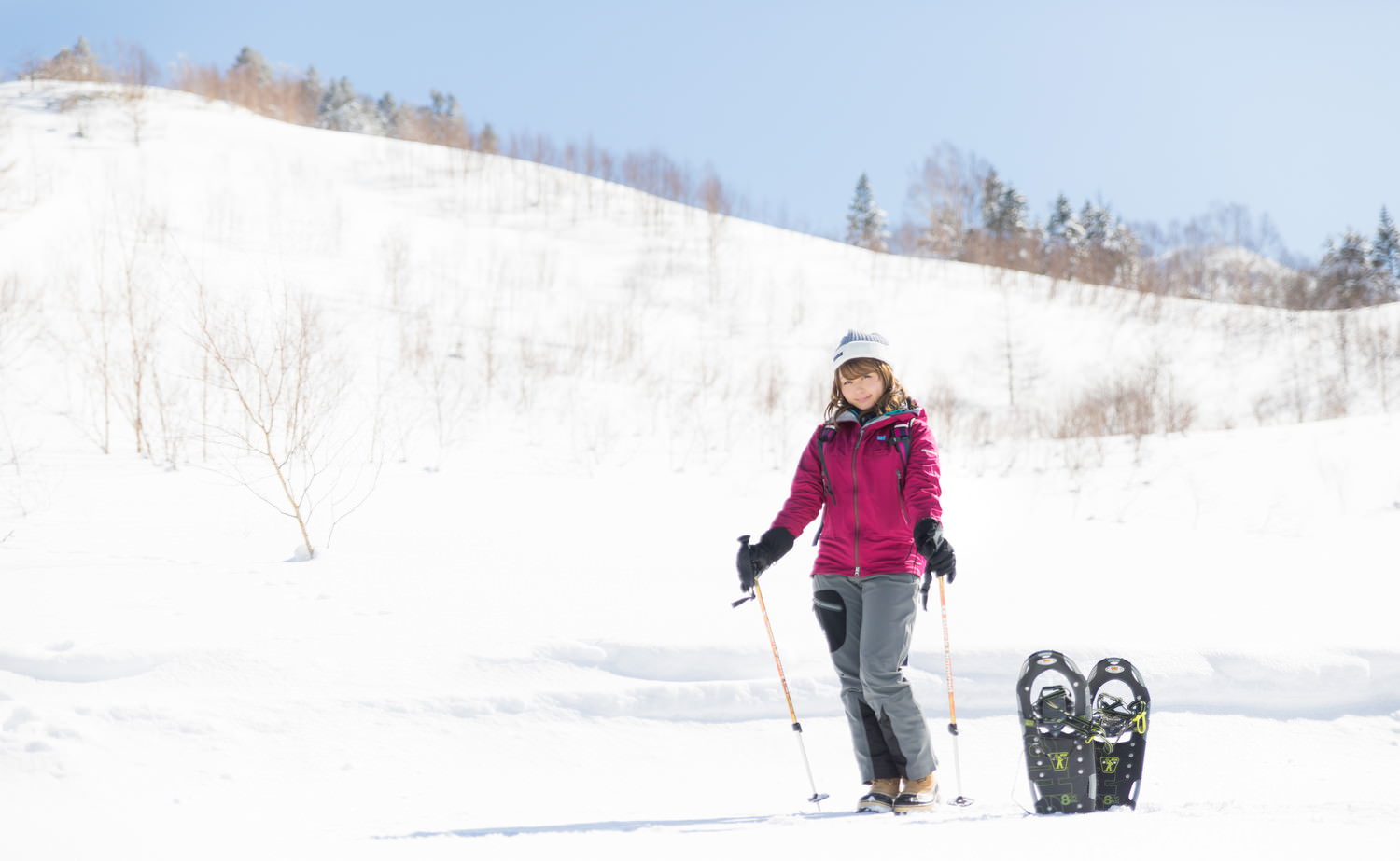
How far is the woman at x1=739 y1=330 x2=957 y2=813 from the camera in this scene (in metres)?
3.06

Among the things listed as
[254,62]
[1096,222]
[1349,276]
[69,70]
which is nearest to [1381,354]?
[1349,276]

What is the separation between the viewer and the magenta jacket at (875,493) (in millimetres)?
3031

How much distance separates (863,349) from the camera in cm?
317

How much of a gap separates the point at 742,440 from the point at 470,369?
6.10 metres

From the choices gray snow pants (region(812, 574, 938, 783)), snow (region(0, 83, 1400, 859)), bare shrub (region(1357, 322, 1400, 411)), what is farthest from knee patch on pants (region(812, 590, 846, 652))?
bare shrub (region(1357, 322, 1400, 411))

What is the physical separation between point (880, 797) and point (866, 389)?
1.54 meters

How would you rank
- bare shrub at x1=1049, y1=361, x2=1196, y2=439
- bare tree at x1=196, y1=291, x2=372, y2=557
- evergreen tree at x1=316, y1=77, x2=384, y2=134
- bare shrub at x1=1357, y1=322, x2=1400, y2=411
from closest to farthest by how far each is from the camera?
bare tree at x1=196, y1=291, x2=372, y2=557 < bare shrub at x1=1049, y1=361, x2=1196, y2=439 < bare shrub at x1=1357, y1=322, x2=1400, y2=411 < evergreen tree at x1=316, y1=77, x2=384, y2=134

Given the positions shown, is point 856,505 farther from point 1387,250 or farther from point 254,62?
point 254,62

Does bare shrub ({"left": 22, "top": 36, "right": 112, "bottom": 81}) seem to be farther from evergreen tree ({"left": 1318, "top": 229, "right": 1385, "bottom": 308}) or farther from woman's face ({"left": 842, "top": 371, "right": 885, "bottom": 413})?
evergreen tree ({"left": 1318, "top": 229, "right": 1385, "bottom": 308})

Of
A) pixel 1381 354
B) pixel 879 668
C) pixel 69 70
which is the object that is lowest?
pixel 879 668

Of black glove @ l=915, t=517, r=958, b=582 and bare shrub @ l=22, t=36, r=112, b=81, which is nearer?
black glove @ l=915, t=517, r=958, b=582

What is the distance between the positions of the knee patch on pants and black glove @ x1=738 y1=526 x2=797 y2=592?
0.25 meters

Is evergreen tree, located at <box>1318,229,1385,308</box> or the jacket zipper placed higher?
evergreen tree, located at <box>1318,229,1385,308</box>

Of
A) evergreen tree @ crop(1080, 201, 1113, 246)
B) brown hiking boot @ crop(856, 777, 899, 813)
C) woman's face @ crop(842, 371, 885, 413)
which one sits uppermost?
evergreen tree @ crop(1080, 201, 1113, 246)
